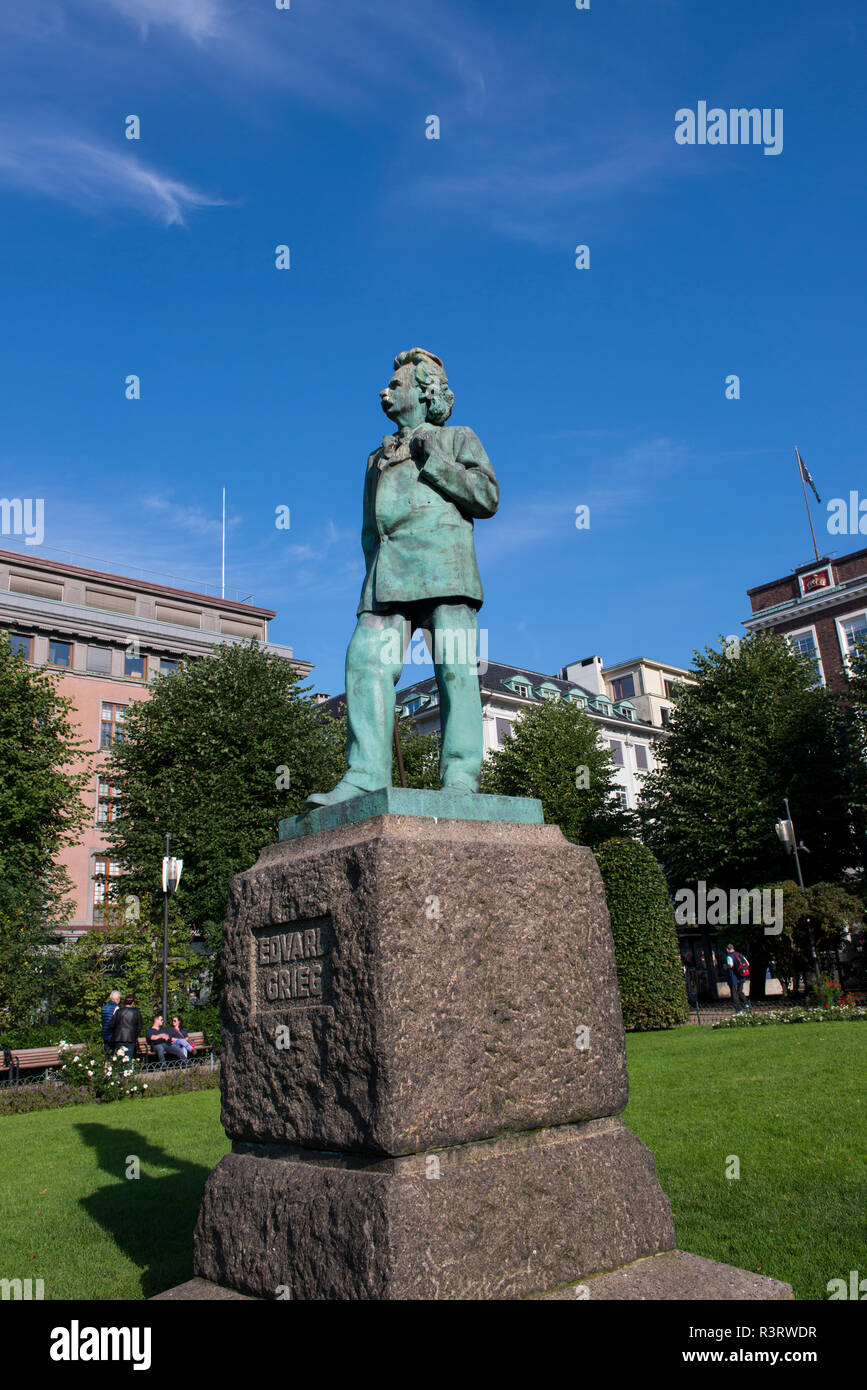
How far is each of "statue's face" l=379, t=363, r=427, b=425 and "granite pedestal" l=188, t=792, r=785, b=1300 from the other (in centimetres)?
Result: 225

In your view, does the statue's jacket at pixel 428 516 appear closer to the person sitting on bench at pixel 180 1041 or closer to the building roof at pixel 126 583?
the person sitting on bench at pixel 180 1041

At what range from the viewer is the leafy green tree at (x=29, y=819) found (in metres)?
26.6

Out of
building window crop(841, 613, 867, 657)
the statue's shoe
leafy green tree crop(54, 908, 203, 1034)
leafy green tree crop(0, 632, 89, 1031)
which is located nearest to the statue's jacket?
the statue's shoe

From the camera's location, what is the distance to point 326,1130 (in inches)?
141

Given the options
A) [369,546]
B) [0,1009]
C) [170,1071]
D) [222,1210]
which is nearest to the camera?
[222,1210]

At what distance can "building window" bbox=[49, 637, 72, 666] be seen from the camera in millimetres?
45434

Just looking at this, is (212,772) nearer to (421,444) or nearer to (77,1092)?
(77,1092)

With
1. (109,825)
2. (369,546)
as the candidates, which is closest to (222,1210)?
(369,546)

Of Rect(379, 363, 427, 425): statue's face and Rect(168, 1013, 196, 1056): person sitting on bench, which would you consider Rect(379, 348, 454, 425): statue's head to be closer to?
Rect(379, 363, 427, 425): statue's face

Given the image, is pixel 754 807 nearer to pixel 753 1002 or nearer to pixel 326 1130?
pixel 753 1002

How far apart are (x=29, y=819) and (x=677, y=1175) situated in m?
26.4

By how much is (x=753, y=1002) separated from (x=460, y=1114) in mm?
30534

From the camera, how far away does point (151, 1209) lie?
646 centimetres

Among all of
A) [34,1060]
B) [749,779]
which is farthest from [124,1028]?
[749,779]
